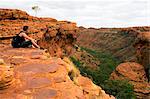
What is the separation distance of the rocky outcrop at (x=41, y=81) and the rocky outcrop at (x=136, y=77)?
31261 millimetres

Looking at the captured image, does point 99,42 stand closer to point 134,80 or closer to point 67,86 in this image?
point 134,80

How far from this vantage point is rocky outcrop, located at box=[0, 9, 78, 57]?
35.5 metres

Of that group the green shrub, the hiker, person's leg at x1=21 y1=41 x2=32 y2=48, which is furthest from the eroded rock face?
person's leg at x1=21 y1=41 x2=32 y2=48

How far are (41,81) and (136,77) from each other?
37616 millimetres

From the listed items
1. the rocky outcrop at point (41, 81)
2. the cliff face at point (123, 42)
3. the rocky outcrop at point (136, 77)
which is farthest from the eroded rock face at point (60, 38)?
the rocky outcrop at point (41, 81)

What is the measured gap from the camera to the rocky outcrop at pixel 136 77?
4041 centimetres

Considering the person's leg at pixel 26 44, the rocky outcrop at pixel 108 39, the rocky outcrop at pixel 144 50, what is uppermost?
the person's leg at pixel 26 44

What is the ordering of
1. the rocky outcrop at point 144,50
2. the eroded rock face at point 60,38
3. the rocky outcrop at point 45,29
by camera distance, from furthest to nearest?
1. the rocky outcrop at point 144,50
2. the eroded rock face at point 60,38
3. the rocky outcrop at point 45,29

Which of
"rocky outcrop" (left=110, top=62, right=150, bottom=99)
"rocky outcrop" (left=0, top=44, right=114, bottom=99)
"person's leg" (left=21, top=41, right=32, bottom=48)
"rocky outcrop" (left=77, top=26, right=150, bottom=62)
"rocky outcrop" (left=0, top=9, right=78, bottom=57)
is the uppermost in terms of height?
"person's leg" (left=21, top=41, right=32, bottom=48)

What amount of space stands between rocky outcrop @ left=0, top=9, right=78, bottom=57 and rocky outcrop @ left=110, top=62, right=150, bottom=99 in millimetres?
7873

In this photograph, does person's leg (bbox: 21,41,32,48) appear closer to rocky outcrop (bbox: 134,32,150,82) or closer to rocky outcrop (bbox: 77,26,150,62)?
rocky outcrop (bbox: 134,32,150,82)

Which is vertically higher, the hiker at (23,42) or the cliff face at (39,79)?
the hiker at (23,42)

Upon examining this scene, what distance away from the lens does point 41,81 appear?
8078 millimetres

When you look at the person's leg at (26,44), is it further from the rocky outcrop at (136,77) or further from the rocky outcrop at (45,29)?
the rocky outcrop at (136,77)
